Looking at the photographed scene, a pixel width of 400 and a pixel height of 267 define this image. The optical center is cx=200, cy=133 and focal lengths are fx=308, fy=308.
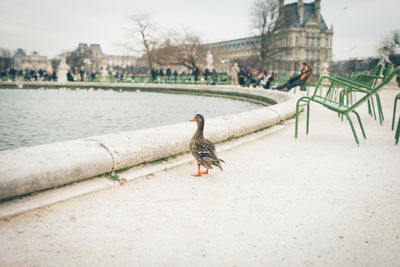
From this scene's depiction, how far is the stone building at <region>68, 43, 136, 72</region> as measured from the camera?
79750mm

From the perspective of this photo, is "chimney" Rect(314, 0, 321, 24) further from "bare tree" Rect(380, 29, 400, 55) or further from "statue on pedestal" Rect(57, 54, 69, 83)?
"statue on pedestal" Rect(57, 54, 69, 83)

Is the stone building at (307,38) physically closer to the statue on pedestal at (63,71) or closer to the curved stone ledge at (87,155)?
the statue on pedestal at (63,71)

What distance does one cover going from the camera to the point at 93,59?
111375 mm

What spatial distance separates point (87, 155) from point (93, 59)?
117525 mm

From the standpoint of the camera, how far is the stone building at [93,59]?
7975cm

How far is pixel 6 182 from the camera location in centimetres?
259

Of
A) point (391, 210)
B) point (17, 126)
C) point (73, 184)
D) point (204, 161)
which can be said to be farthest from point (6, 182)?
point (17, 126)

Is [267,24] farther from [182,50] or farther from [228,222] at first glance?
[228,222]

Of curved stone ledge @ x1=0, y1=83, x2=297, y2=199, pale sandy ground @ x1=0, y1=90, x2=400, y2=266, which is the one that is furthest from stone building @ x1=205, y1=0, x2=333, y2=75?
pale sandy ground @ x1=0, y1=90, x2=400, y2=266

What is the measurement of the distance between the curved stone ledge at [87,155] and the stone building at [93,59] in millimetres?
33346

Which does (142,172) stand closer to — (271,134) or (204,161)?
(204,161)

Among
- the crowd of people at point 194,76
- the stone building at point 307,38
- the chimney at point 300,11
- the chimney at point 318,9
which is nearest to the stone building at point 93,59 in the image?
the crowd of people at point 194,76

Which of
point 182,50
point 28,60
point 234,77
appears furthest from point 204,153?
point 28,60

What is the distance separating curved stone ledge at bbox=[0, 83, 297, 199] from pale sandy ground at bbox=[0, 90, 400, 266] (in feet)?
0.98
